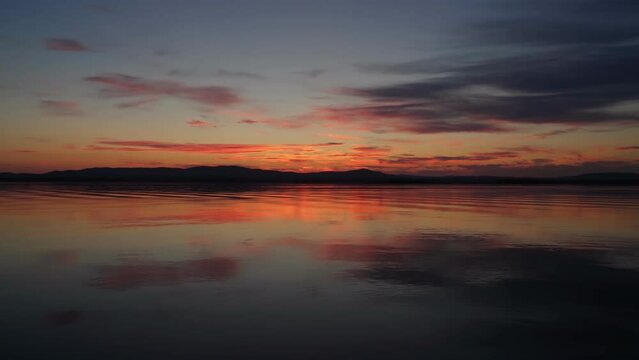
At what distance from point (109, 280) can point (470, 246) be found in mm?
9830

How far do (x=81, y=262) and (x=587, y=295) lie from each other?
35.3 feet

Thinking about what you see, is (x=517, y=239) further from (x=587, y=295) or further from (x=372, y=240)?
(x=587, y=295)

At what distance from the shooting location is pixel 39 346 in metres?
6.92

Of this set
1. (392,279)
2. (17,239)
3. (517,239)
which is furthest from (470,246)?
(17,239)

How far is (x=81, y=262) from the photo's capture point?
12.9m

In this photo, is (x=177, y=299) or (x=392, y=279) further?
(x=392, y=279)

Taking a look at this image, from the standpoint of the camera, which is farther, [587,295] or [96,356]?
[587,295]

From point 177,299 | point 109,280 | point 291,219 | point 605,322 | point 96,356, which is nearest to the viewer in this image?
point 96,356

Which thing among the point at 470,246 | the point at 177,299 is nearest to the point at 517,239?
the point at 470,246

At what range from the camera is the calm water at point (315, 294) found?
23.4 ft

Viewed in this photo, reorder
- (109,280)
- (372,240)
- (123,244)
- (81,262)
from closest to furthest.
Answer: (109,280), (81,262), (123,244), (372,240)

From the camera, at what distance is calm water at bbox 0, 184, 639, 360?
714cm

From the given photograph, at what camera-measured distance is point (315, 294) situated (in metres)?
9.95

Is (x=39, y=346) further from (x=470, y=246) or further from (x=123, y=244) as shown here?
(x=470, y=246)
